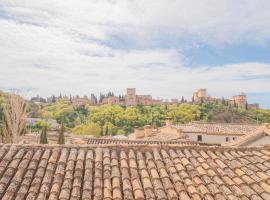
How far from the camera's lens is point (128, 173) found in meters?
7.68

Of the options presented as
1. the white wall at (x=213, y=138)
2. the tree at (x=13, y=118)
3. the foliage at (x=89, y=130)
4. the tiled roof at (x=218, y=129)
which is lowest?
the foliage at (x=89, y=130)

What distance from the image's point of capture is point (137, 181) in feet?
24.0

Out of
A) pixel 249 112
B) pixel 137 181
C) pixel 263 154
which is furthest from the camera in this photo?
pixel 249 112

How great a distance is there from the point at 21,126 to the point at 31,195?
70.9 feet

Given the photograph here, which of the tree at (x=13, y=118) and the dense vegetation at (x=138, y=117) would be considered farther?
the dense vegetation at (x=138, y=117)

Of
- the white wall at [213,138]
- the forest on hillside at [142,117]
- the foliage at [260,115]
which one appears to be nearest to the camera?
the white wall at [213,138]

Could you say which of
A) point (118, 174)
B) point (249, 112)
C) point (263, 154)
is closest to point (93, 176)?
point (118, 174)

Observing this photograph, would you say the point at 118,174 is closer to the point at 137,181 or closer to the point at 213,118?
the point at 137,181

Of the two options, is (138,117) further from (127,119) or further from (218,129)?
(218,129)

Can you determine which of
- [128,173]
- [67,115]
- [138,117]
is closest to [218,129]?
[128,173]

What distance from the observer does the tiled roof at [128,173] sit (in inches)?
270

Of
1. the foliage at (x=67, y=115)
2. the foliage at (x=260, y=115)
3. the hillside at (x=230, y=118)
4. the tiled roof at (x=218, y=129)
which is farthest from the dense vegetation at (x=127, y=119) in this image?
the tiled roof at (x=218, y=129)

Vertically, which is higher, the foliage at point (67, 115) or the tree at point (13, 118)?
the tree at point (13, 118)

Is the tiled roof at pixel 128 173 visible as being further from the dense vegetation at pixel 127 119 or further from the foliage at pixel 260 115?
the foliage at pixel 260 115
